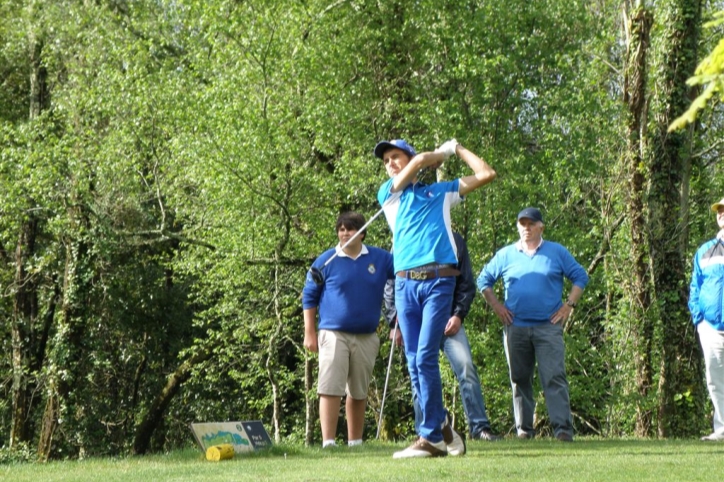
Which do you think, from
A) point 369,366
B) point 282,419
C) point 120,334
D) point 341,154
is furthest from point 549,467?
point 120,334

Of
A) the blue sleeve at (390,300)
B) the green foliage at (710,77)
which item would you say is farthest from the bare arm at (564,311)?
the green foliage at (710,77)

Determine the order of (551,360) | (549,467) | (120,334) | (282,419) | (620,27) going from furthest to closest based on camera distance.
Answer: (120,334) < (282,419) < (620,27) < (551,360) < (549,467)

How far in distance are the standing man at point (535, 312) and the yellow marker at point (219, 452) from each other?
2964mm

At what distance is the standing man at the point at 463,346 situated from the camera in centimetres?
879

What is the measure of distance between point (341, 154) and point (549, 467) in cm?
1126

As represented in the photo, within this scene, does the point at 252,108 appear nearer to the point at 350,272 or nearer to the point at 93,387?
the point at 350,272

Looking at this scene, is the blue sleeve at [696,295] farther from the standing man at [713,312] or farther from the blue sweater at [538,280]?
the blue sweater at [538,280]

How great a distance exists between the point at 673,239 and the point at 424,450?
25.3 ft

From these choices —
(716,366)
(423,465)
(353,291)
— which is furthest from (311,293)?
(716,366)

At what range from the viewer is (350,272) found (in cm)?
912

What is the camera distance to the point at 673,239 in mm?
14047

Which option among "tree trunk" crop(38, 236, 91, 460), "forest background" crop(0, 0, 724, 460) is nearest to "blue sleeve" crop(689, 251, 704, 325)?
"forest background" crop(0, 0, 724, 460)

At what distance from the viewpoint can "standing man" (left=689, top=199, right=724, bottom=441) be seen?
9867 millimetres

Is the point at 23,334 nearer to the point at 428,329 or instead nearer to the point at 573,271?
the point at 573,271
